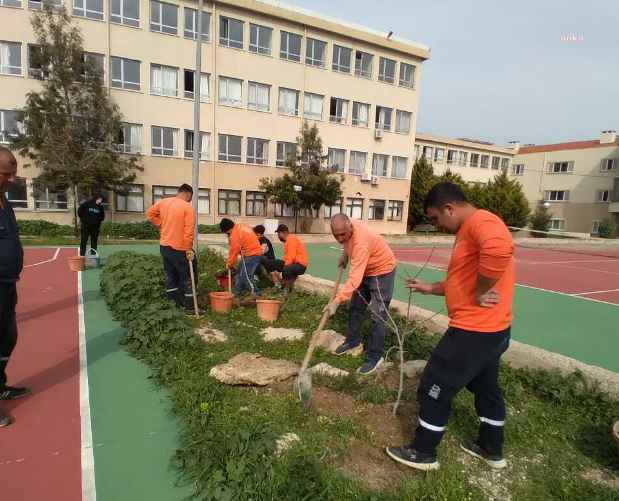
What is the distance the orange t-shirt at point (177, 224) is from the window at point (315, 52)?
23717mm

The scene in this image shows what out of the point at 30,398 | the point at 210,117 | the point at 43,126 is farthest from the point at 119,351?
the point at 210,117

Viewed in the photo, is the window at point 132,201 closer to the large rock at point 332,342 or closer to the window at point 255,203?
the window at point 255,203

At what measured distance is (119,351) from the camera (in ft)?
15.0

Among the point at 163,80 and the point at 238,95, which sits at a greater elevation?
the point at 163,80

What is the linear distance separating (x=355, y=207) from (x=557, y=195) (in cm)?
2780

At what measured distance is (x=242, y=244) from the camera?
7148mm

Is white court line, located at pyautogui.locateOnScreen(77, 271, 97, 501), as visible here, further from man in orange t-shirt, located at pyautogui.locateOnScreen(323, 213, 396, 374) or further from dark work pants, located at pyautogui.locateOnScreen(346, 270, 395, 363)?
dark work pants, located at pyautogui.locateOnScreen(346, 270, 395, 363)

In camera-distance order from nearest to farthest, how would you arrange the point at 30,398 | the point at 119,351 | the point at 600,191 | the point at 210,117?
the point at 30,398
the point at 119,351
the point at 210,117
the point at 600,191

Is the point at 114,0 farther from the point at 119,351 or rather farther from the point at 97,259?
the point at 119,351

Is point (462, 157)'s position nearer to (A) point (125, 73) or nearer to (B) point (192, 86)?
(B) point (192, 86)

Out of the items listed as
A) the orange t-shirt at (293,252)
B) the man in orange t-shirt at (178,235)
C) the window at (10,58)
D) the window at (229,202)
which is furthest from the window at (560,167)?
the window at (10,58)

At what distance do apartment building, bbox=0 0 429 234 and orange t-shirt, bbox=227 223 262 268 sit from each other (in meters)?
16.7

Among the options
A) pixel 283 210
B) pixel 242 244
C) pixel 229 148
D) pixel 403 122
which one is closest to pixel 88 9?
pixel 229 148

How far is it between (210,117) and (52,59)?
7987 millimetres
